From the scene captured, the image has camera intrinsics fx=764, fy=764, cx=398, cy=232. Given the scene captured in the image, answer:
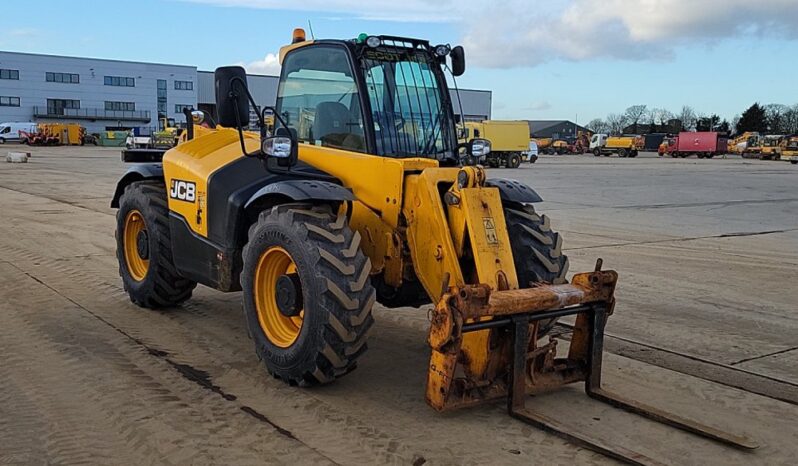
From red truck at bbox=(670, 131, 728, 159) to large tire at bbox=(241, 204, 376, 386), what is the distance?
71.8 m

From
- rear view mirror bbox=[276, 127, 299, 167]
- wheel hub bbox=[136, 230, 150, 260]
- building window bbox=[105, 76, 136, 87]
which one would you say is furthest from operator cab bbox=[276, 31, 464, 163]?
building window bbox=[105, 76, 136, 87]

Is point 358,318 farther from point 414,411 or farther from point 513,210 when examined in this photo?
point 513,210

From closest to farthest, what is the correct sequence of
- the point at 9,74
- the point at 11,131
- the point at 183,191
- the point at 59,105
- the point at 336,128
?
the point at 336,128 < the point at 183,191 < the point at 11,131 < the point at 9,74 < the point at 59,105

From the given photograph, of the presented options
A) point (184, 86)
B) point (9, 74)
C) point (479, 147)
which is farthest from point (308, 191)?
point (184, 86)

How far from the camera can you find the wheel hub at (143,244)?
7094mm

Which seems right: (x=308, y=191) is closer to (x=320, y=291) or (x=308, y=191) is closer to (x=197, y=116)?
(x=320, y=291)

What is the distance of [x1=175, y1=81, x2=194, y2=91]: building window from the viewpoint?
9776 cm

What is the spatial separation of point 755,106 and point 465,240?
108817 millimetres

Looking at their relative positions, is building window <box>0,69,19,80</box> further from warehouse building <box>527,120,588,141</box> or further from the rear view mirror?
the rear view mirror

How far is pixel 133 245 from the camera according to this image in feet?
25.0

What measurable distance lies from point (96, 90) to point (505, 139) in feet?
222

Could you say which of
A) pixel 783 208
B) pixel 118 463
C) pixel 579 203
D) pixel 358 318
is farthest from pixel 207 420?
pixel 783 208

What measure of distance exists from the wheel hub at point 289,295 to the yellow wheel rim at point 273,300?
4.4 inches

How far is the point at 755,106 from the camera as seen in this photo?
10150 centimetres
